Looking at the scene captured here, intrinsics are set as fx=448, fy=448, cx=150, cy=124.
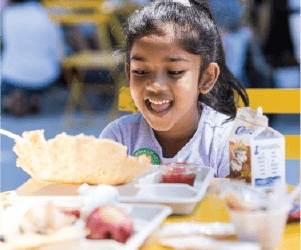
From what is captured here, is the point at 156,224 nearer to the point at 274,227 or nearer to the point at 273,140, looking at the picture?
the point at 274,227

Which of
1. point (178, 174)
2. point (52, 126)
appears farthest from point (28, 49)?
point (178, 174)

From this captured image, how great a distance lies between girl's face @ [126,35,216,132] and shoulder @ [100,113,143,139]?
23cm

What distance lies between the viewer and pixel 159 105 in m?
1.73

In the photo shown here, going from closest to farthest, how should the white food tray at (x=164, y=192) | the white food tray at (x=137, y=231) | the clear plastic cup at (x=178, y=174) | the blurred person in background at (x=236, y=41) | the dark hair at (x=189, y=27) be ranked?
the white food tray at (x=137, y=231) → the white food tray at (x=164, y=192) → the clear plastic cup at (x=178, y=174) → the dark hair at (x=189, y=27) → the blurred person in background at (x=236, y=41)

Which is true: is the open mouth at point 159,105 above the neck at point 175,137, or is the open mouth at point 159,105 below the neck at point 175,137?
above

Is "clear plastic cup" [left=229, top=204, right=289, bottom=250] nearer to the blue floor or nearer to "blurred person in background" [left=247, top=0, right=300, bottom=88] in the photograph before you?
the blue floor

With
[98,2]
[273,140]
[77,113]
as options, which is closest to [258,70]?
[98,2]

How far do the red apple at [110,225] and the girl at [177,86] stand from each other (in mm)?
835

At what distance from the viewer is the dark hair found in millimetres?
1757

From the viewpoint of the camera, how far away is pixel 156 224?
881 millimetres

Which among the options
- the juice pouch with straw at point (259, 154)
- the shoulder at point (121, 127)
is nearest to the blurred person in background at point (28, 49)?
the shoulder at point (121, 127)

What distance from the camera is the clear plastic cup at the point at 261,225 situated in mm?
807

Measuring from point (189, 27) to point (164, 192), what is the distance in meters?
0.88

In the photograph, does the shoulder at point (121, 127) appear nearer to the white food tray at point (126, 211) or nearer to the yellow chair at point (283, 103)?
the yellow chair at point (283, 103)
